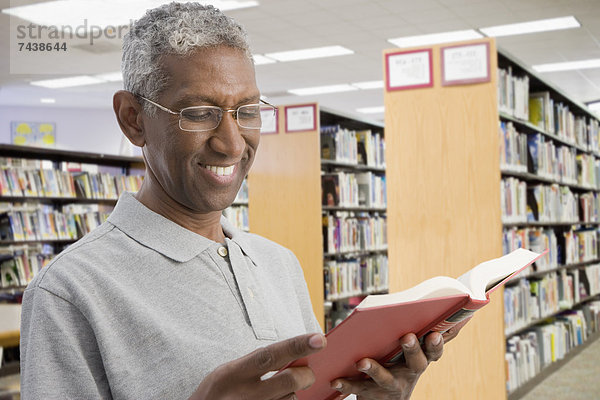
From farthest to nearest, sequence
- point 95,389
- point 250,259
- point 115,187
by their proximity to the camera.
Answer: point 115,187 → point 250,259 → point 95,389

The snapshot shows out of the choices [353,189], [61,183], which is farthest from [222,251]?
[61,183]

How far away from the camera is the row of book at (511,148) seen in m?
4.20

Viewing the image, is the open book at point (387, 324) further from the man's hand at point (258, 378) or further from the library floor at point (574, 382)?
the library floor at point (574, 382)

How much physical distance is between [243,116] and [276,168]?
4735 mm

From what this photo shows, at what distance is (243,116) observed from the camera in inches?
42.7

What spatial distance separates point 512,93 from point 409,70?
2.87 feet

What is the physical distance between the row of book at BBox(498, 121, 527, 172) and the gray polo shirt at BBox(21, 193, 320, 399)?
3269mm

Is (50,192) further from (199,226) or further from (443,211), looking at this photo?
(199,226)

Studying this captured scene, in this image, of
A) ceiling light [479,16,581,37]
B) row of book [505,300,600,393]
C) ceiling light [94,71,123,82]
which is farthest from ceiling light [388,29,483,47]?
ceiling light [94,71,123,82]

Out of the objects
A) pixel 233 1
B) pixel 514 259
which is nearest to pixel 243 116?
pixel 514 259

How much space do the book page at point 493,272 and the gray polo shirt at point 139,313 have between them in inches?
13.5

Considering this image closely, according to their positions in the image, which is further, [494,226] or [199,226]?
[494,226]

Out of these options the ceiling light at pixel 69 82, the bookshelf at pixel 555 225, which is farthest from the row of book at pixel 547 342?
the ceiling light at pixel 69 82

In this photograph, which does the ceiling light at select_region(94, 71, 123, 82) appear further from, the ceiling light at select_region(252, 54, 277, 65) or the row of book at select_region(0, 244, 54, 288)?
the row of book at select_region(0, 244, 54, 288)
